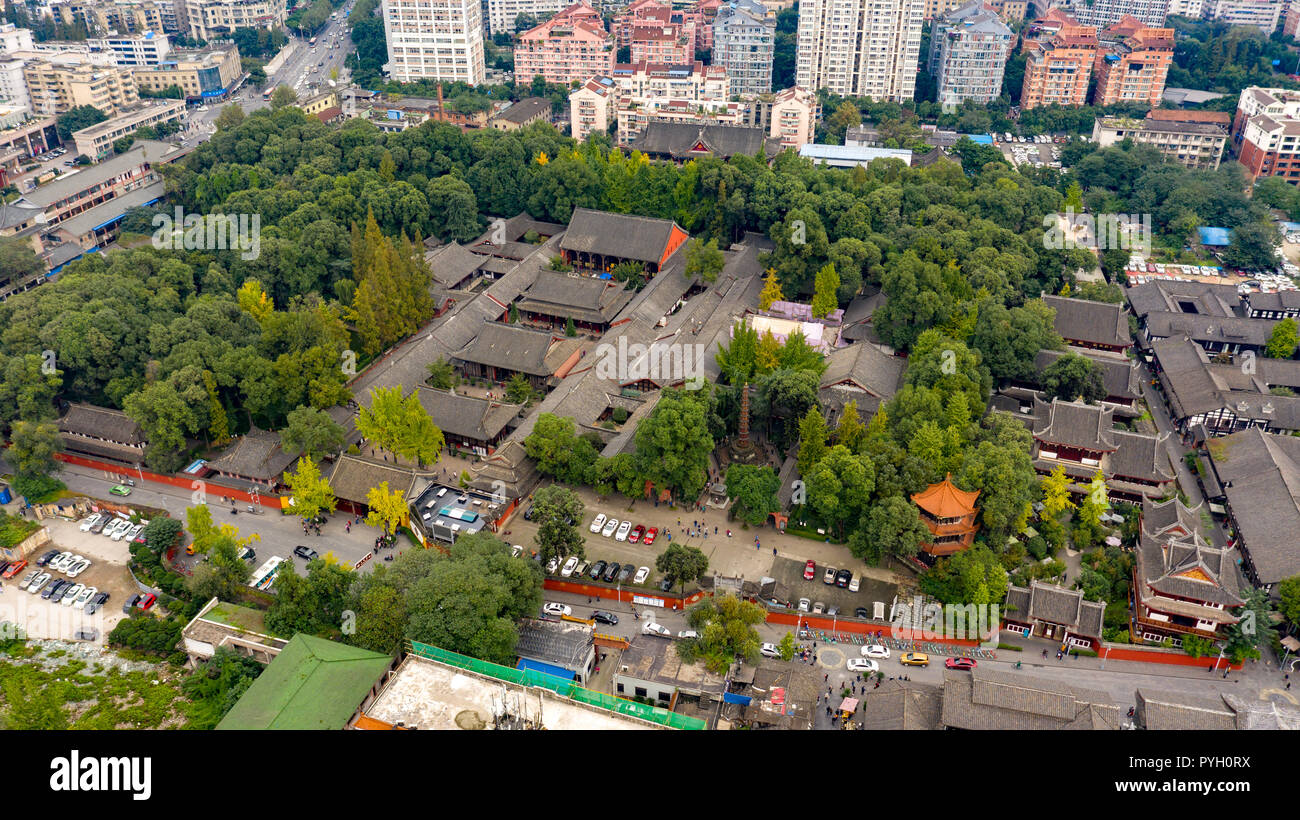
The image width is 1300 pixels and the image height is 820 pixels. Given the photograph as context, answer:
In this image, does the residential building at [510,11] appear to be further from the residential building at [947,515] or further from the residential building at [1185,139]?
the residential building at [947,515]

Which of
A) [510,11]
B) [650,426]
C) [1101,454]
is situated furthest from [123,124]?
[1101,454]

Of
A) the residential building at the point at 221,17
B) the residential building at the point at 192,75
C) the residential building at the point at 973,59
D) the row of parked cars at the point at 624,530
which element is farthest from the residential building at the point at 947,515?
the residential building at the point at 221,17

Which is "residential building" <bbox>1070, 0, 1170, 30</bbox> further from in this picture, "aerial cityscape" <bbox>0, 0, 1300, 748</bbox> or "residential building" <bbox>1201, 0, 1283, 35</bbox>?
"aerial cityscape" <bbox>0, 0, 1300, 748</bbox>

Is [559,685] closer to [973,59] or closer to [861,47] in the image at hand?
[861,47]

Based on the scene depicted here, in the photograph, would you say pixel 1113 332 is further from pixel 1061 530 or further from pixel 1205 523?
pixel 1061 530

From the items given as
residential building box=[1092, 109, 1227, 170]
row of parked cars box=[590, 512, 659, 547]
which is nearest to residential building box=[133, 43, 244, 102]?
row of parked cars box=[590, 512, 659, 547]
